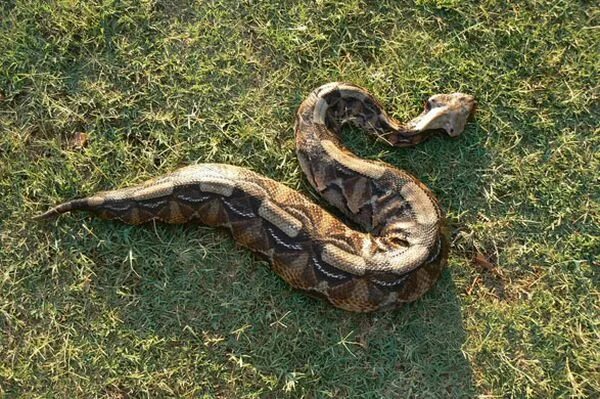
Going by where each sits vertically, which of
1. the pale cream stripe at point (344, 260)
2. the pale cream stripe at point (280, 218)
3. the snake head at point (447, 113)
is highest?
the snake head at point (447, 113)

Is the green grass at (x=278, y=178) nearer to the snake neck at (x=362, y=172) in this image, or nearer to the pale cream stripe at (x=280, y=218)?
the snake neck at (x=362, y=172)

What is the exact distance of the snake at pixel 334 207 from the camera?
578 centimetres

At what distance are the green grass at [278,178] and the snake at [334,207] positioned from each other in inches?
10.7

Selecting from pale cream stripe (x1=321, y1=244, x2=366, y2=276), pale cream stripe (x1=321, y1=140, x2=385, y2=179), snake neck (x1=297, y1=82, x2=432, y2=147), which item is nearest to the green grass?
snake neck (x1=297, y1=82, x2=432, y2=147)

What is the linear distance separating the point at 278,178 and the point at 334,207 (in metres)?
0.67

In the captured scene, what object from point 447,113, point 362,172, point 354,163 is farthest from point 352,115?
point 447,113

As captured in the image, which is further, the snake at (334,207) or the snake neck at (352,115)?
the snake neck at (352,115)

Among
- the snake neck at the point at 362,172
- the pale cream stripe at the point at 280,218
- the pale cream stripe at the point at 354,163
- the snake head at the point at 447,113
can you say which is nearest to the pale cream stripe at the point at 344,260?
the pale cream stripe at the point at 280,218

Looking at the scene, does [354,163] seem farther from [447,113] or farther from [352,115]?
[447,113]

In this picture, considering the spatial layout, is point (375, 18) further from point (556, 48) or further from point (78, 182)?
point (78, 182)

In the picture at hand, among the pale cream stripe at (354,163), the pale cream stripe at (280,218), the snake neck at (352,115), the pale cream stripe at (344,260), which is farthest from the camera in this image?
the snake neck at (352,115)

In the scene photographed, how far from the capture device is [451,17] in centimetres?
683

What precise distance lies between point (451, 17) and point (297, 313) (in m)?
3.58

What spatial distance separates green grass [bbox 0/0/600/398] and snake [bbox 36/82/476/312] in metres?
0.27
